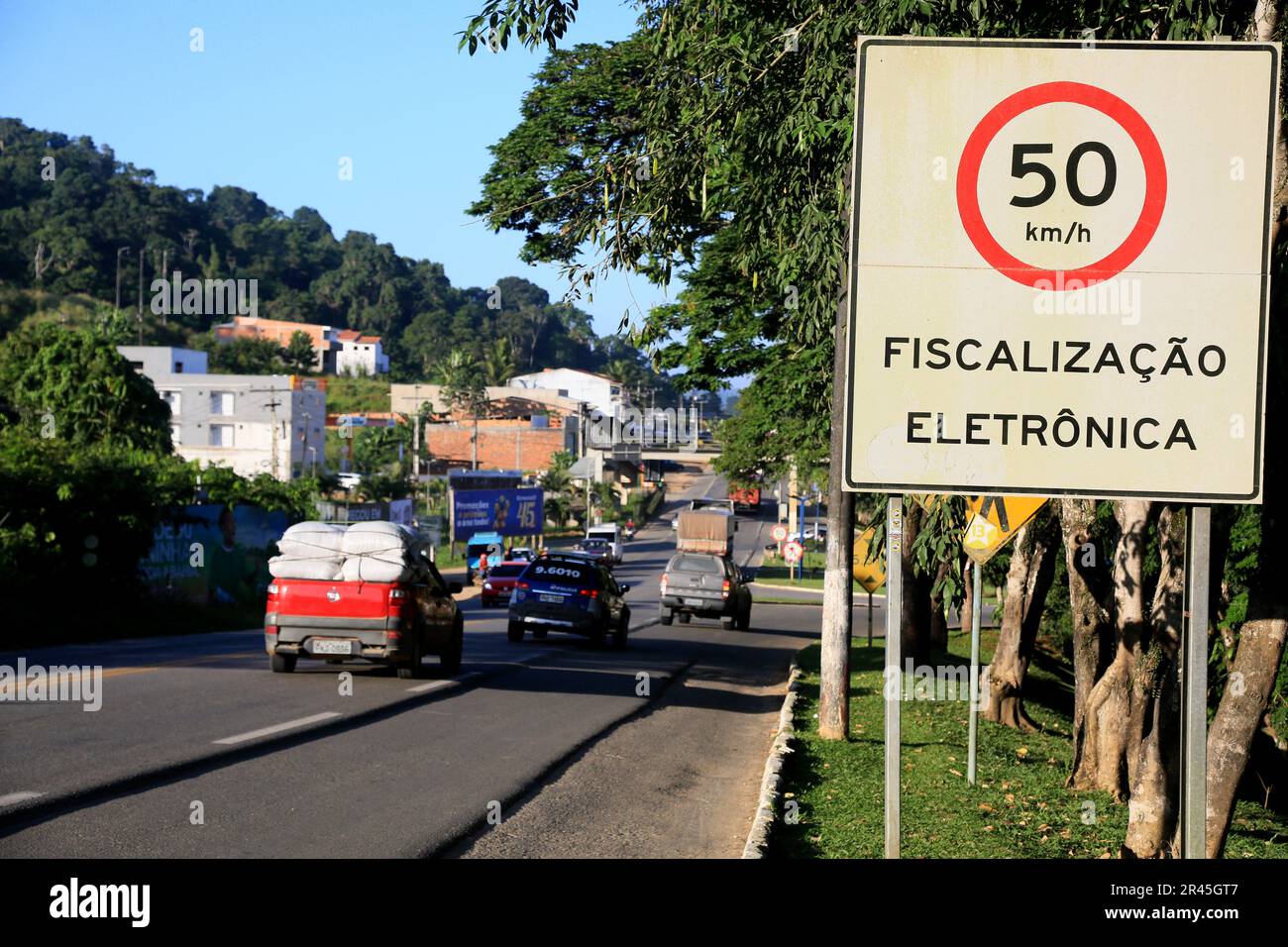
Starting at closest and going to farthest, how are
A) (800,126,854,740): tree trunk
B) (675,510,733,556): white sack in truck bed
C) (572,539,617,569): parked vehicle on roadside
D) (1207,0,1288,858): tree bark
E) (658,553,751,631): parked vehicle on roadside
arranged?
(1207,0,1288,858): tree bark → (800,126,854,740): tree trunk → (658,553,751,631): parked vehicle on roadside → (675,510,733,556): white sack in truck bed → (572,539,617,569): parked vehicle on roadside

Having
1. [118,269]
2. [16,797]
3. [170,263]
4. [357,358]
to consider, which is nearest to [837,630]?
→ [16,797]

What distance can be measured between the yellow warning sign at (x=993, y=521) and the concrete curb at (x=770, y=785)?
8.40 ft

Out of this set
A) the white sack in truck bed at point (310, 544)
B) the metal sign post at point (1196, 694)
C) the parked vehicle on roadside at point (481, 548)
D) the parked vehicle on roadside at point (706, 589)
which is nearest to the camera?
the metal sign post at point (1196, 694)

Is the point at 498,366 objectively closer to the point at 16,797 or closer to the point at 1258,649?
the point at 16,797

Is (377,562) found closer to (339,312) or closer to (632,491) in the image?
(632,491)

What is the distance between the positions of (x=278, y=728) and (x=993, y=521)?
6698mm

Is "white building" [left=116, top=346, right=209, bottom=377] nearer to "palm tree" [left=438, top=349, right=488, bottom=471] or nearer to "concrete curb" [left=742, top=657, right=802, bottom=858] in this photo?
"palm tree" [left=438, top=349, right=488, bottom=471]

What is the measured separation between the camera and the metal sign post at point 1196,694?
4.96m

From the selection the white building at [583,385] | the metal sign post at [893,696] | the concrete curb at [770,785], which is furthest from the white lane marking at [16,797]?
the white building at [583,385]

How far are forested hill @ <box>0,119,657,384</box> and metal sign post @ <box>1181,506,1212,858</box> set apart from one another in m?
106

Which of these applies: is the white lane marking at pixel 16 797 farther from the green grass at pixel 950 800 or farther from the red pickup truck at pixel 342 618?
the red pickup truck at pixel 342 618

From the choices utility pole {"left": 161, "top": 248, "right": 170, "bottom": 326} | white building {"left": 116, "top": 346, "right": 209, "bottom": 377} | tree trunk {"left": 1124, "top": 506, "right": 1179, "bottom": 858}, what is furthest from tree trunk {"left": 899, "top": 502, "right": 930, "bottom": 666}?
utility pole {"left": 161, "top": 248, "right": 170, "bottom": 326}

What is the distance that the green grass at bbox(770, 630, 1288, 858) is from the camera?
9.28 m
